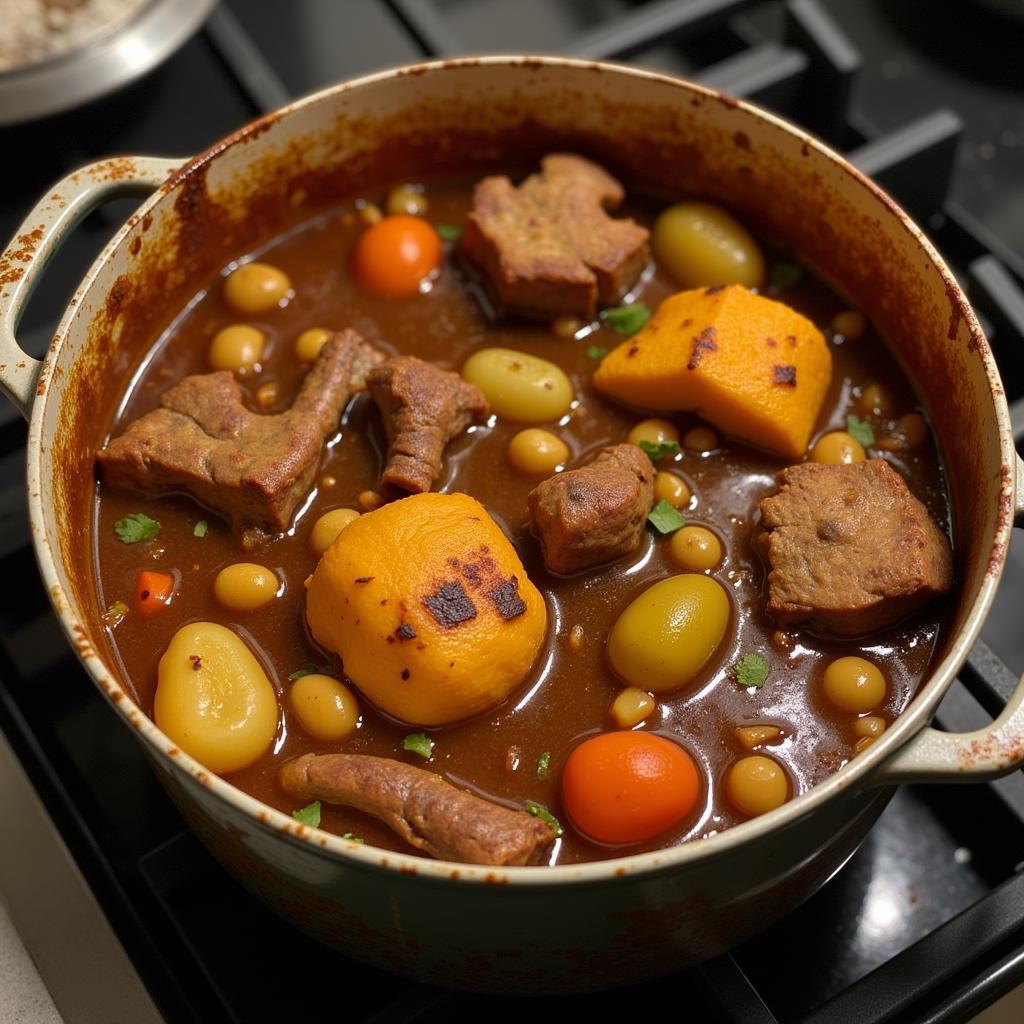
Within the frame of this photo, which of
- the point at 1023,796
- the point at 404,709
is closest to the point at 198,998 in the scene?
the point at 404,709

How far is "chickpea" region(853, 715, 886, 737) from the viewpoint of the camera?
56.9 inches

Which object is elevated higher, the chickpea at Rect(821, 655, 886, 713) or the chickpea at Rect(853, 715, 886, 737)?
the chickpea at Rect(821, 655, 886, 713)

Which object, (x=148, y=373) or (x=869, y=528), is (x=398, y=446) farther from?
(x=869, y=528)

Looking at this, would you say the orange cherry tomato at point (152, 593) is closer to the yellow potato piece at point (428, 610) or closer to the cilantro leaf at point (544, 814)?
the yellow potato piece at point (428, 610)

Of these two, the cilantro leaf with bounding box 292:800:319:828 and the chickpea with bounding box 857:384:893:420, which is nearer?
the cilantro leaf with bounding box 292:800:319:828

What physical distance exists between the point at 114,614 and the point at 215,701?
0.73ft

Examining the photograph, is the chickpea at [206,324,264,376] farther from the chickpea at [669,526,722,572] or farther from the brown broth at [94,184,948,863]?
the chickpea at [669,526,722,572]

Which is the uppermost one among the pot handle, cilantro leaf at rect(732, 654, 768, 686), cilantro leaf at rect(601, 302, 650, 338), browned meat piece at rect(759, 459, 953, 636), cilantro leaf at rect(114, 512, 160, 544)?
the pot handle

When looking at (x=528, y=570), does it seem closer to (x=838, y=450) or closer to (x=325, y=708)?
(x=325, y=708)

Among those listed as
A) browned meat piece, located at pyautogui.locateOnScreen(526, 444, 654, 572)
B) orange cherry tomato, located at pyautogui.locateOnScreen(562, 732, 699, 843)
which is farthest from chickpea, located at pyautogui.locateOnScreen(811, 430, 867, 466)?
orange cherry tomato, located at pyautogui.locateOnScreen(562, 732, 699, 843)

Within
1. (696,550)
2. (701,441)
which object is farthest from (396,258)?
(696,550)

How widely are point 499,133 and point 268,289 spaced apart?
0.45 meters

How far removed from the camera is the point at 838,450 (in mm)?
1668

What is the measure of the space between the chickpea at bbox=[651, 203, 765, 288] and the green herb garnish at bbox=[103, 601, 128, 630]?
3.03 feet
